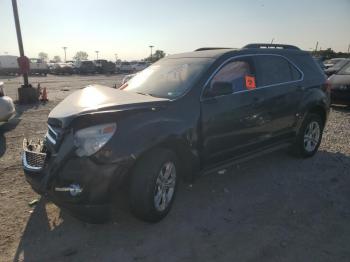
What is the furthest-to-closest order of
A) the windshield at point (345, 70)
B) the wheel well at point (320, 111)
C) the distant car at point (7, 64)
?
the distant car at point (7, 64) < the windshield at point (345, 70) < the wheel well at point (320, 111)

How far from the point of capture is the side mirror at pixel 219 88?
426 centimetres

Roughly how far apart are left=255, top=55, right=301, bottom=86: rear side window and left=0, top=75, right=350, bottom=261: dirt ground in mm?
1428

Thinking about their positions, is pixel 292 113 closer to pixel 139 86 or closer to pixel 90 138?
pixel 139 86

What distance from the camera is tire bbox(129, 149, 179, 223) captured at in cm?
355

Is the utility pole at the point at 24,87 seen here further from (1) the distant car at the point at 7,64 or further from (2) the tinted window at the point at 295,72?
(1) the distant car at the point at 7,64

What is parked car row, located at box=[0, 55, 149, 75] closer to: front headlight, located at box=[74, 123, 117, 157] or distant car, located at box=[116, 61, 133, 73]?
distant car, located at box=[116, 61, 133, 73]

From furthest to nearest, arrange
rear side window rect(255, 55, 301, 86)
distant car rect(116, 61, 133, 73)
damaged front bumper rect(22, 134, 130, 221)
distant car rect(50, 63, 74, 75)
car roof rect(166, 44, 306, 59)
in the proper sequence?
distant car rect(116, 61, 133, 73) < distant car rect(50, 63, 74, 75) < rear side window rect(255, 55, 301, 86) < car roof rect(166, 44, 306, 59) < damaged front bumper rect(22, 134, 130, 221)

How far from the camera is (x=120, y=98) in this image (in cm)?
393

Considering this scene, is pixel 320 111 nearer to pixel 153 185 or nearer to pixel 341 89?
pixel 153 185

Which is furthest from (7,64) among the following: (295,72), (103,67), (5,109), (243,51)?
(243,51)

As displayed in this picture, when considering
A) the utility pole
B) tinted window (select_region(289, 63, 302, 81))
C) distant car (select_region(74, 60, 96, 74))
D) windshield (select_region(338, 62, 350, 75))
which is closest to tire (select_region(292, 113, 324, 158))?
tinted window (select_region(289, 63, 302, 81))

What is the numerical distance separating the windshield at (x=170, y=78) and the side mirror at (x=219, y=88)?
0.23 meters

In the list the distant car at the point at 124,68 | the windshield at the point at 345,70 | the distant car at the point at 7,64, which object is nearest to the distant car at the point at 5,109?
the windshield at the point at 345,70

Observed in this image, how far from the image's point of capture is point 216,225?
3887mm
